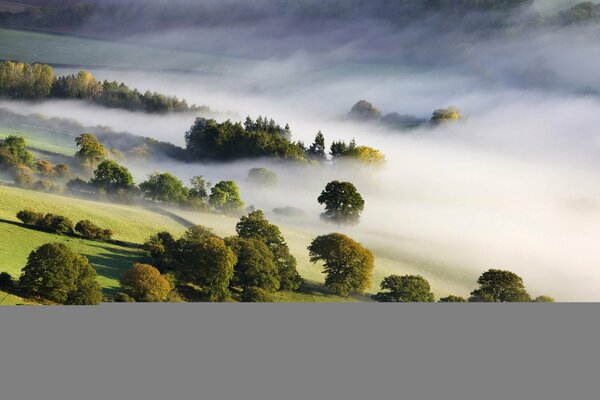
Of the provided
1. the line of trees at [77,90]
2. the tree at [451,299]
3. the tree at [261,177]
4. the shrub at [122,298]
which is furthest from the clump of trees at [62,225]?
the tree at [451,299]

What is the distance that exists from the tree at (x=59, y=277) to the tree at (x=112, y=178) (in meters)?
2.39

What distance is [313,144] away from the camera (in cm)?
2670

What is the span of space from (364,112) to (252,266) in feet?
16.2

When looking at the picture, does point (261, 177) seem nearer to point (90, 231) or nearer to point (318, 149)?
point (318, 149)

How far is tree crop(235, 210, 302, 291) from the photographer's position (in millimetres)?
25609

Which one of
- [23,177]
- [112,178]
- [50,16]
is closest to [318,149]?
[112,178]

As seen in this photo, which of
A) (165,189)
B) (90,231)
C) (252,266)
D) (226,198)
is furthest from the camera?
(226,198)

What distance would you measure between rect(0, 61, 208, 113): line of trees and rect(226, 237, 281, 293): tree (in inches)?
140

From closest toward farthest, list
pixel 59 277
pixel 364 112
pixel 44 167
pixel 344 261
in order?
pixel 59 277
pixel 44 167
pixel 344 261
pixel 364 112

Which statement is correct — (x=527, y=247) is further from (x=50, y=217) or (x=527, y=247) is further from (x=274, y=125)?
(x=50, y=217)

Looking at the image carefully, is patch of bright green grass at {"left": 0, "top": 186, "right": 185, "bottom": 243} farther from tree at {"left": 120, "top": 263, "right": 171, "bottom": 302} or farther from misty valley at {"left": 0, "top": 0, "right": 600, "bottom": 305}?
tree at {"left": 120, "top": 263, "right": 171, "bottom": 302}

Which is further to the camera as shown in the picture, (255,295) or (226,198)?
(226,198)

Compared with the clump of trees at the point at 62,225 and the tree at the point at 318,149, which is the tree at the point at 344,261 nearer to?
the tree at the point at 318,149

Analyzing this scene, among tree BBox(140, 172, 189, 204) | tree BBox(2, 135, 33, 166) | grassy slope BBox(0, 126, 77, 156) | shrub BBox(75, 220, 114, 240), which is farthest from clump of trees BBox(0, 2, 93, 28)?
shrub BBox(75, 220, 114, 240)
